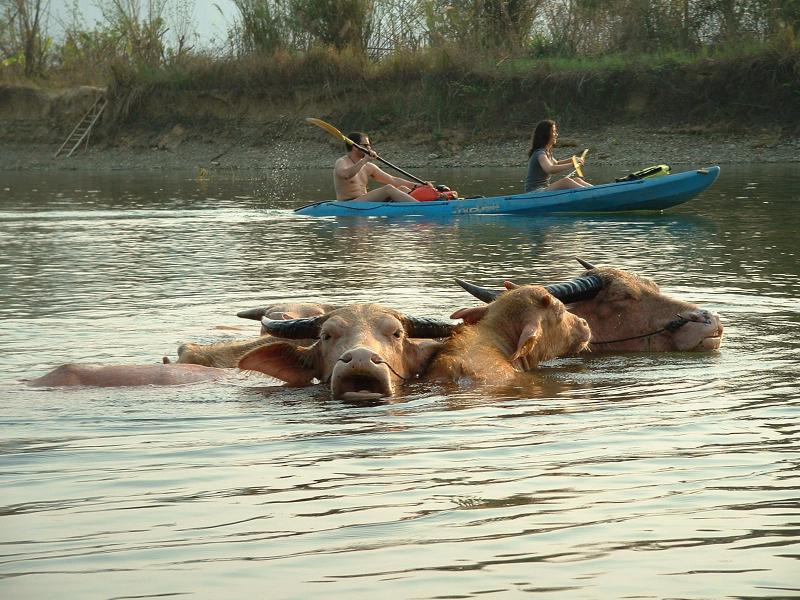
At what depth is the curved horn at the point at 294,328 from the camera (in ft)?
31.1

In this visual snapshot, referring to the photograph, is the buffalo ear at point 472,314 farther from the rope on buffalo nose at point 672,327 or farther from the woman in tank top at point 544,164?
the woman in tank top at point 544,164

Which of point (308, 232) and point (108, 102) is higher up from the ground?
point (108, 102)

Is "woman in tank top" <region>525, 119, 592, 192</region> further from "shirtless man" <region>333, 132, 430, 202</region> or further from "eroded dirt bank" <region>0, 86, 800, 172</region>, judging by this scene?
"eroded dirt bank" <region>0, 86, 800, 172</region>

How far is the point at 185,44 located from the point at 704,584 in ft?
171

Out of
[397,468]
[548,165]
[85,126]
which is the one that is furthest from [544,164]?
[85,126]

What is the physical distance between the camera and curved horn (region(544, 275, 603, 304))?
1088cm

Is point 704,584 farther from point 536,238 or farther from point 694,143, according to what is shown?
point 694,143

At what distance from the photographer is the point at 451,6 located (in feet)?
157

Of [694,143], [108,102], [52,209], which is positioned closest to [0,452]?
[52,209]

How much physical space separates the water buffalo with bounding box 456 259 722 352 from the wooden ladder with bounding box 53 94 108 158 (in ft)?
136

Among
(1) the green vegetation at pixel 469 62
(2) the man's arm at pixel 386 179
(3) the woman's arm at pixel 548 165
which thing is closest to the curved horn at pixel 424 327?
(3) the woman's arm at pixel 548 165

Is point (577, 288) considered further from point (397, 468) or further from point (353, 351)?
point (397, 468)

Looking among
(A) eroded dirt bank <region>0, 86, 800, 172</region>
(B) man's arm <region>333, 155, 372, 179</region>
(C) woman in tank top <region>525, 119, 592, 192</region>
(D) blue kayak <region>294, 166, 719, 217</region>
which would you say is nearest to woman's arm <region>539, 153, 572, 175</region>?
(C) woman in tank top <region>525, 119, 592, 192</region>

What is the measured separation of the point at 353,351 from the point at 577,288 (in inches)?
118
